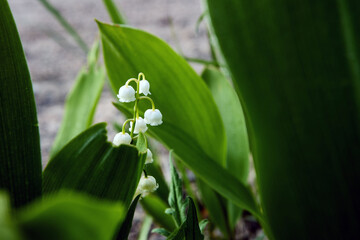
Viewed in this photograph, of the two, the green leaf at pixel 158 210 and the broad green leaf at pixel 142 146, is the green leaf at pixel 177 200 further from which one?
the green leaf at pixel 158 210

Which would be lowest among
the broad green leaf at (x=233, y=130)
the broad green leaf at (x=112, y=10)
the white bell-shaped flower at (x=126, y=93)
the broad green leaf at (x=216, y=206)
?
the broad green leaf at (x=216, y=206)

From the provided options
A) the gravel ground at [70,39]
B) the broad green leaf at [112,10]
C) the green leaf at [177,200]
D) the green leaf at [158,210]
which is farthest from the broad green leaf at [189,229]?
the gravel ground at [70,39]

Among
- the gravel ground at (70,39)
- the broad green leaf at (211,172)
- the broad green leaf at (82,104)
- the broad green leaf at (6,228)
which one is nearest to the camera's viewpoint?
the broad green leaf at (6,228)

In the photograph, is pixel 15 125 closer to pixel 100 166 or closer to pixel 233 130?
pixel 100 166

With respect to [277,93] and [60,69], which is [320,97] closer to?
[277,93]

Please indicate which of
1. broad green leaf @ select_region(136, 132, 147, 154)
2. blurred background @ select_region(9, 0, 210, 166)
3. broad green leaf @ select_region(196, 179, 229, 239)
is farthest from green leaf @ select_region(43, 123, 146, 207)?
blurred background @ select_region(9, 0, 210, 166)
